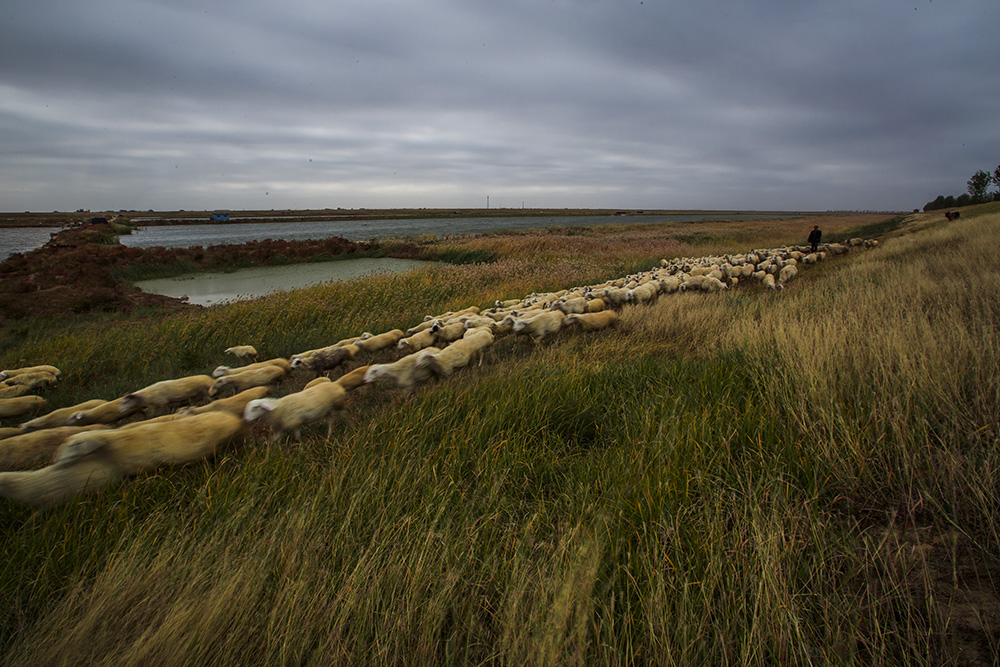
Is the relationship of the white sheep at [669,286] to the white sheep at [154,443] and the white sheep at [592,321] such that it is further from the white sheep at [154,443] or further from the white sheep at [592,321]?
the white sheep at [154,443]

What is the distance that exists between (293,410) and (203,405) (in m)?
1.55

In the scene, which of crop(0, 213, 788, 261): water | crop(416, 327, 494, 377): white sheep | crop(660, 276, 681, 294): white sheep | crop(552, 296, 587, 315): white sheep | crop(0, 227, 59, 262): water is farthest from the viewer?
crop(0, 213, 788, 261): water

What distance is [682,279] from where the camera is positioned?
11.0 m

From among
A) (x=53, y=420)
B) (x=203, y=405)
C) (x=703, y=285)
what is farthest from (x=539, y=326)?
(x=703, y=285)

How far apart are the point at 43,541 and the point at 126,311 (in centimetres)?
1176

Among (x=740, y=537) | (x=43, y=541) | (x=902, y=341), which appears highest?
(x=902, y=341)

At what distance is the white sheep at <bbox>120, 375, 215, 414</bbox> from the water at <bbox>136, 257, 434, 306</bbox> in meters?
9.41

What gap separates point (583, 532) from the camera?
84.1 inches

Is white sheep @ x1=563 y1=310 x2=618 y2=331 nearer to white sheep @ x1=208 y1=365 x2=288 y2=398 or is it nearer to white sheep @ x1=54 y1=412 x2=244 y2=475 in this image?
white sheep @ x1=208 y1=365 x2=288 y2=398

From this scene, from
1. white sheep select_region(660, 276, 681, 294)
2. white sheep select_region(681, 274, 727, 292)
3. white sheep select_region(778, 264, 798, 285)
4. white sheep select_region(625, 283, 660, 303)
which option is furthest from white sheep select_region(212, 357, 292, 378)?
white sheep select_region(778, 264, 798, 285)

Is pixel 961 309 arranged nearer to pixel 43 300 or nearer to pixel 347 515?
pixel 347 515

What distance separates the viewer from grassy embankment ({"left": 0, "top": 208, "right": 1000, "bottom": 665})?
1607 millimetres

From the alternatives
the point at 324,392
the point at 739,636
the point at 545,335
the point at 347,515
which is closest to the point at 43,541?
the point at 347,515

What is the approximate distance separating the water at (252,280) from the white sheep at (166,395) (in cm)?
941
